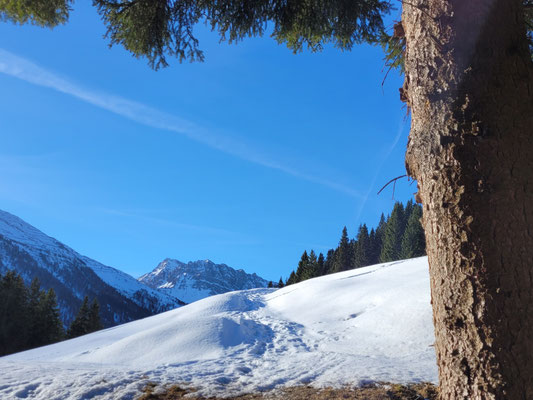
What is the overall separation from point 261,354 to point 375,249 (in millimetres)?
70655

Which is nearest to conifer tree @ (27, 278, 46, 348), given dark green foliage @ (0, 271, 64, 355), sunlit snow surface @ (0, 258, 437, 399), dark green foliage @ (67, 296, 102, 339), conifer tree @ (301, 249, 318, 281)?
dark green foliage @ (0, 271, 64, 355)

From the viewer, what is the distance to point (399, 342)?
990 centimetres

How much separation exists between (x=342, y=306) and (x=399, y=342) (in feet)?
19.6

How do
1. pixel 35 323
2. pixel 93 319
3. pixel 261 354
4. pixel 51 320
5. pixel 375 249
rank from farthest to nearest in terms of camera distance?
1. pixel 375 249
2. pixel 93 319
3. pixel 51 320
4. pixel 35 323
5. pixel 261 354

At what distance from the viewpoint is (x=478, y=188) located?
2.31m

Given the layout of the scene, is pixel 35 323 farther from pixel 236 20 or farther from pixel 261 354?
pixel 236 20

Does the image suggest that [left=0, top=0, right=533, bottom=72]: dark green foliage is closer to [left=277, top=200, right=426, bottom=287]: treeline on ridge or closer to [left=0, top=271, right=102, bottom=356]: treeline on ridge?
[left=0, top=271, right=102, bottom=356]: treeline on ridge

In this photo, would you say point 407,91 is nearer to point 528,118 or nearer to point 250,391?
point 528,118

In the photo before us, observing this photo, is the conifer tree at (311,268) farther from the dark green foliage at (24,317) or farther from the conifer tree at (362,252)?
the dark green foliage at (24,317)

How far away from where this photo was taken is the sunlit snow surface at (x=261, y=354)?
18.7ft

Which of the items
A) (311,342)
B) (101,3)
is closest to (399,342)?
(311,342)

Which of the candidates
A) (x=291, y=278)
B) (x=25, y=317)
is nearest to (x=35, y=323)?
(x=25, y=317)

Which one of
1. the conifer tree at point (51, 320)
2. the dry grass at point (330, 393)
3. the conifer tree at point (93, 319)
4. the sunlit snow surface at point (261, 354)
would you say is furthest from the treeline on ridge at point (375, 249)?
the dry grass at point (330, 393)

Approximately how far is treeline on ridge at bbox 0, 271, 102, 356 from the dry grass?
3862 centimetres
